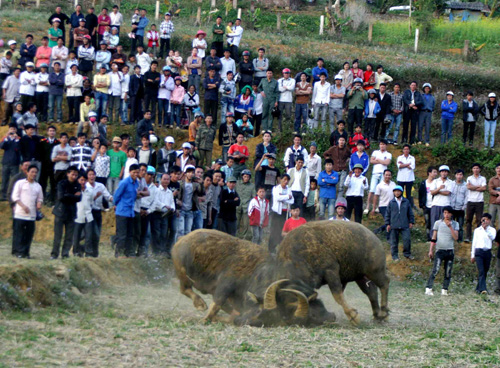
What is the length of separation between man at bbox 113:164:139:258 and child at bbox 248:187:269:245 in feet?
11.2

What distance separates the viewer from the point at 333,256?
1231 centimetres

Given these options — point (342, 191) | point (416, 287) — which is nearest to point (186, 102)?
point (342, 191)

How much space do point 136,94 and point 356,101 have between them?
692 centimetres

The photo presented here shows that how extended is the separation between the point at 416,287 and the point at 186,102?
32.4 ft

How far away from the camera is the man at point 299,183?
1961 cm

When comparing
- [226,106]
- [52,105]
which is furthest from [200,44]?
[52,105]

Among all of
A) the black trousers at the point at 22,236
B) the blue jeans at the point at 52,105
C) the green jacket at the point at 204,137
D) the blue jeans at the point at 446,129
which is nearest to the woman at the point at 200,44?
the green jacket at the point at 204,137

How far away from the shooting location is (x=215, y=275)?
41.0ft

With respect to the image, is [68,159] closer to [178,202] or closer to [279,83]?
[178,202]

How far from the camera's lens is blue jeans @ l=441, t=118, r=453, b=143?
987 inches

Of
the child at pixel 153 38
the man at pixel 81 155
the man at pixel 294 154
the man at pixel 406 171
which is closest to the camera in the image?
the man at pixel 81 155

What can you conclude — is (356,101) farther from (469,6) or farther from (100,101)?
(469,6)

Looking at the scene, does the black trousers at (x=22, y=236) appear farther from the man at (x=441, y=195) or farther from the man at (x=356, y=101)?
the man at (x=356, y=101)

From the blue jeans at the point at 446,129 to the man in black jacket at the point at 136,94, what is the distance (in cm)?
991
